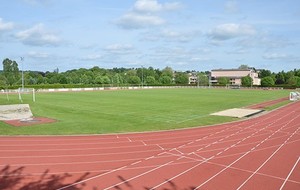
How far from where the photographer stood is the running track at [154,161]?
1116 centimetres

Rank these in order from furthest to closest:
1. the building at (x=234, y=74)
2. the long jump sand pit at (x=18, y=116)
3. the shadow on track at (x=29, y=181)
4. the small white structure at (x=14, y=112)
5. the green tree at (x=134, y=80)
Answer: the building at (x=234, y=74)
the green tree at (x=134, y=80)
the small white structure at (x=14, y=112)
the long jump sand pit at (x=18, y=116)
the shadow on track at (x=29, y=181)

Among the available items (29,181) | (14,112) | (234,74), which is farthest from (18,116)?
(234,74)

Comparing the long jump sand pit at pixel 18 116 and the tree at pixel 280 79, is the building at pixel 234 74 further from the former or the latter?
the long jump sand pit at pixel 18 116

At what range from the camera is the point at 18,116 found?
27.1 m

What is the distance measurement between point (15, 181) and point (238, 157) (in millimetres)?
9551

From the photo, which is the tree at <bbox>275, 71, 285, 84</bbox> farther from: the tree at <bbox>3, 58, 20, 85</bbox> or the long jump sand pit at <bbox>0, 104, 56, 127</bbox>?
the long jump sand pit at <bbox>0, 104, 56, 127</bbox>

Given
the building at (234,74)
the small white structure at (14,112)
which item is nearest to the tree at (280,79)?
the building at (234,74)

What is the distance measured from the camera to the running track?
36.6 feet

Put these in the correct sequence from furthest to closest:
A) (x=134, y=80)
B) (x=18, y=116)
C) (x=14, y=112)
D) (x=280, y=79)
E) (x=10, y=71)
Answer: (x=280, y=79), (x=134, y=80), (x=10, y=71), (x=14, y=112), (x=18, y=116)

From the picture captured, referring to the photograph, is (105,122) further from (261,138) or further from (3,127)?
(261,138)

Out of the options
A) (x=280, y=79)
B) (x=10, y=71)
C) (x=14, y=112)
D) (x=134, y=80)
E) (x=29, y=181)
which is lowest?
(x=29, y=181)

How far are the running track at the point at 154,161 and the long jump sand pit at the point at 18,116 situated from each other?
699 centimetres

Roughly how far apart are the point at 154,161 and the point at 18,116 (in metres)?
17.7

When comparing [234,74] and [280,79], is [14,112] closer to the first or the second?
[280,79]
